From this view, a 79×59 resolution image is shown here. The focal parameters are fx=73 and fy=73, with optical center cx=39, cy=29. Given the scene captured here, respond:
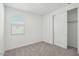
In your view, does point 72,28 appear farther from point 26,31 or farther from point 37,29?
point 26,31

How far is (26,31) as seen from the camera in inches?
186

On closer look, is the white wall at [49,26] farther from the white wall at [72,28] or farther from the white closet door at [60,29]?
the white wall at [72,28]

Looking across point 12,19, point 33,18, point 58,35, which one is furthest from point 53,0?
point 33,18

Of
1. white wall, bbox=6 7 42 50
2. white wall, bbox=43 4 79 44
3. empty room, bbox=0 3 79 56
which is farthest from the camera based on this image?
white wall, bbox=43 4 79 44

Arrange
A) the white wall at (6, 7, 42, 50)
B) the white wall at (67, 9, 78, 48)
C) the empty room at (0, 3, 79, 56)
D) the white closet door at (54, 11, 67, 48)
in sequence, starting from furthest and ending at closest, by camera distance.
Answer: the white wall at (67, 9, 78, 48)
the white closet door at (54, 11, 67, 48)
the white wall at (6, 7, 42, 50)
the empty room at (0, 3, 79, 56)

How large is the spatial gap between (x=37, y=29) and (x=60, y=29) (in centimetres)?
201

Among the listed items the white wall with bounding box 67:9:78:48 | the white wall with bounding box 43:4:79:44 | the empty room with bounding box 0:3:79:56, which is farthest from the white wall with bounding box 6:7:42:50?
the white wall with bounding box 67:9:78:48

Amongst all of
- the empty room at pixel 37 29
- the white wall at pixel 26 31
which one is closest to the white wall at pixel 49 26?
the empty room at pixel 37 29

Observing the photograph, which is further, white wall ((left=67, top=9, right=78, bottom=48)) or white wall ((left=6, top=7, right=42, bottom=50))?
white wall ((left=67, top=9, right=78, bottom=48))

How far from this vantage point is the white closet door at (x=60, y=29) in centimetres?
384

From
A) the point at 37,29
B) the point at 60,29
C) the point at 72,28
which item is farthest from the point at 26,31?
the point at 72,28

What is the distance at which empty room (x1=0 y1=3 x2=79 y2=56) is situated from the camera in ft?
11.1

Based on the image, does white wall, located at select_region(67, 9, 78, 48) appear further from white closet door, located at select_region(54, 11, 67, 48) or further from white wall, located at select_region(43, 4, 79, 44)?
white wall, located at select_region(43, 4, 79, 44)

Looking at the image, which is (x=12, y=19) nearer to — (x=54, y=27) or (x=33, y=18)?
(x=33, y=18)
